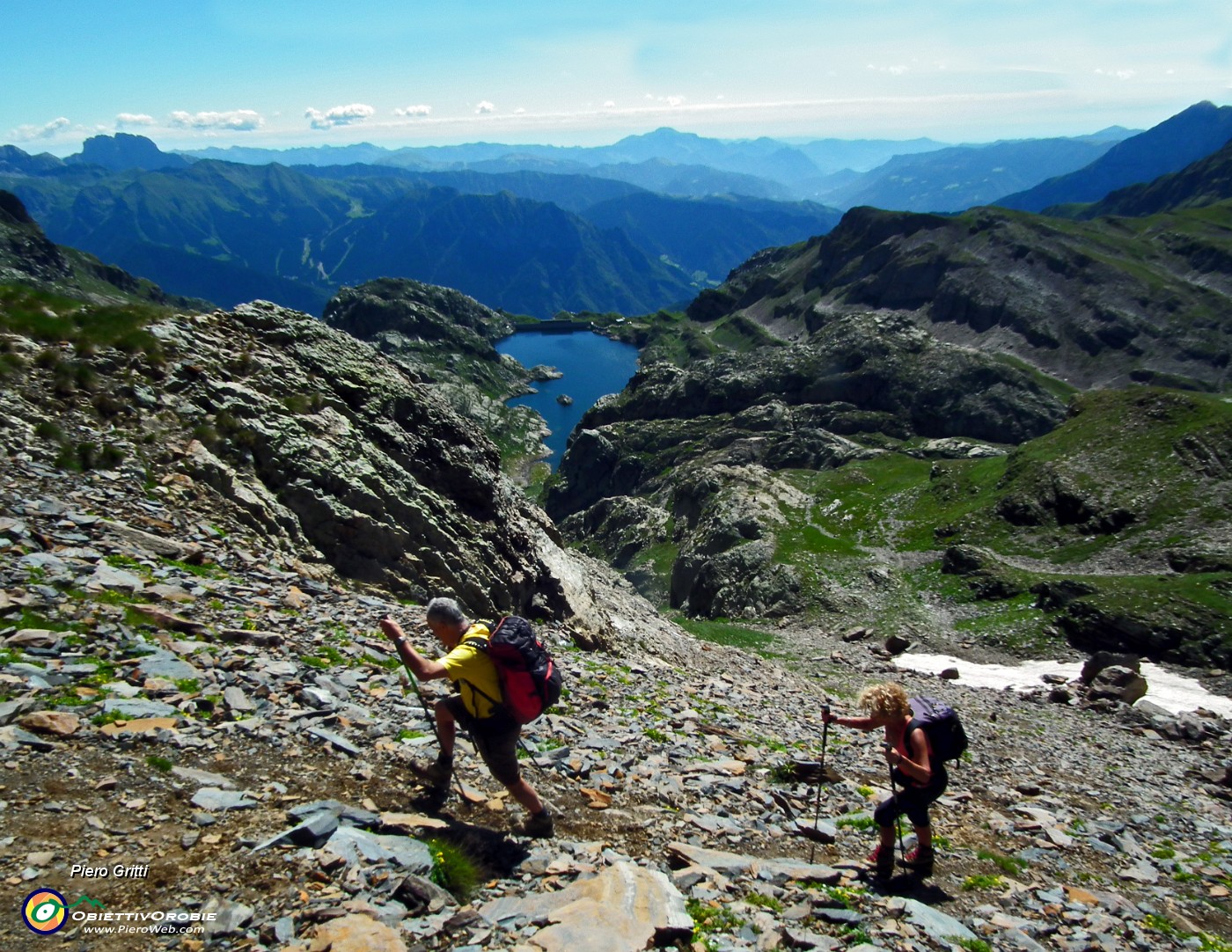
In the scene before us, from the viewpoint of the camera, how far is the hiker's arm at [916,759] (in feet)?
35.6

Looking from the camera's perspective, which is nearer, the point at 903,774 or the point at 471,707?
the point at 471,707

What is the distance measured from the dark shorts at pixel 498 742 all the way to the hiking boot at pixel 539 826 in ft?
2.01

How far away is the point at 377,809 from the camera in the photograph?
32.0 feet

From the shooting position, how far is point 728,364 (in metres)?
184

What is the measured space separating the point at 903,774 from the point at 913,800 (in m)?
0.46

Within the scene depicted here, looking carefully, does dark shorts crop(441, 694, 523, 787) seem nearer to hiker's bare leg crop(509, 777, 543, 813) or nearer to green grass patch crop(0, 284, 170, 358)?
hiker's bare leg crop(509, 777, 543, 813)

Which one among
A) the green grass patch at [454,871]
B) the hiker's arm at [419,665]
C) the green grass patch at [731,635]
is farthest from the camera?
the green grass patch at [731,635]

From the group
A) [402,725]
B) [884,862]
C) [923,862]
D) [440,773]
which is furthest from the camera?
[402,725]

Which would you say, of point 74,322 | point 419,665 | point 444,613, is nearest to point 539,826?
point 419,665

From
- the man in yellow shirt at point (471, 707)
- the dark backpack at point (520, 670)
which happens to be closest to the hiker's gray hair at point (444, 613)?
the man in yellow shirt at point (471, 707)

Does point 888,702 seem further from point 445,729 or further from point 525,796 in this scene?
point 445,729

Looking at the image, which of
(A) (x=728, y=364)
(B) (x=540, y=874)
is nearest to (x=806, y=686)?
(B) (x=540, y=874)

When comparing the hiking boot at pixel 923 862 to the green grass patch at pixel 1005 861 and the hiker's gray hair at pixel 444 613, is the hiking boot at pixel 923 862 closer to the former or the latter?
the green grass patch at pixel 1005 861

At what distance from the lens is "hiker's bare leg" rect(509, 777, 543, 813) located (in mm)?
10211
